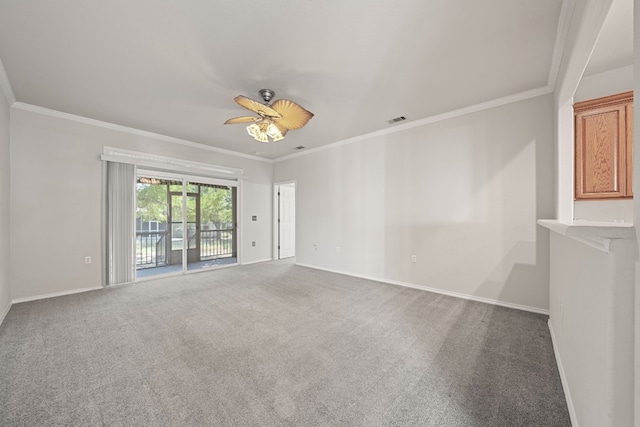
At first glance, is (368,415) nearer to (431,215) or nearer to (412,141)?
(431,215)

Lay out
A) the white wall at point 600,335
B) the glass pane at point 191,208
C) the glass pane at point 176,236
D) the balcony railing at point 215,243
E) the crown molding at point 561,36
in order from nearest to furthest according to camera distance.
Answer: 1. the white wall at point 600,335
2. the crown molding at point 561,36
3. the glass pane at point 176,236
4. the glass pane at point 191,208
5. the balcony railing at point 215,243

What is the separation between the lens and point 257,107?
2.40 m

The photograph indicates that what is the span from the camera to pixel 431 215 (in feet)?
12.0

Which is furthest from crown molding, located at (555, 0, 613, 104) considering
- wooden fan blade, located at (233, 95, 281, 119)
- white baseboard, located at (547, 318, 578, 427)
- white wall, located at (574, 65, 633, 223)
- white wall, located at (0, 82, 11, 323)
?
white wall, located at (0, 82, 11, 323)

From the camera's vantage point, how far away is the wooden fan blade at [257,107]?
228 cm

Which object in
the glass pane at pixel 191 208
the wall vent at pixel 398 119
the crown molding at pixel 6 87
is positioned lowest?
the glass pane at pixel 191 208

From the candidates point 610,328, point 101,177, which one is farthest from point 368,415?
point 101,177

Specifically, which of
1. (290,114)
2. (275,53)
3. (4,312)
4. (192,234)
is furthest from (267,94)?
(192,234)

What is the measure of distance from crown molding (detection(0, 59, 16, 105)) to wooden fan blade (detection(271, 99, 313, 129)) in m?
2.75

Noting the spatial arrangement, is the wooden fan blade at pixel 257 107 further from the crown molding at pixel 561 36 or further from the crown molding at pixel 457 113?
the crown molding at pixel 561 36

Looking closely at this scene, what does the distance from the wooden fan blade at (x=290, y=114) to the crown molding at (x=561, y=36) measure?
2091 millimetres

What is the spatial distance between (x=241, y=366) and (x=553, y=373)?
2.35 meters

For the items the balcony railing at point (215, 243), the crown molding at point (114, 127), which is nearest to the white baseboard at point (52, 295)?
the balcony railing at point (215, 243)

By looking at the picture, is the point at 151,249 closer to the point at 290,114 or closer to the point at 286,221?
the point at 286,221
